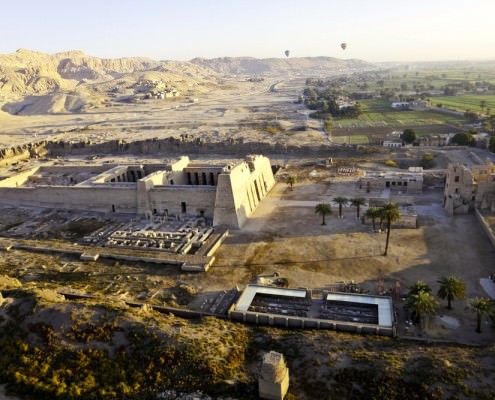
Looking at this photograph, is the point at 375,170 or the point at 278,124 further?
the point at 278,124

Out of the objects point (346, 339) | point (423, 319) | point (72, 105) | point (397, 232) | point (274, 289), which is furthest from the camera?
point (72, 105)

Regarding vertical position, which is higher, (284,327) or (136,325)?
(136,325)

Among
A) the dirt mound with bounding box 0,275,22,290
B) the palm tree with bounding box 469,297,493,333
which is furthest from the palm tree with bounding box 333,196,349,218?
the dirt mound with bounding box 0,275,22,290

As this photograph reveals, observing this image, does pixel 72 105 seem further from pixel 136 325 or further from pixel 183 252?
pixel 136 325

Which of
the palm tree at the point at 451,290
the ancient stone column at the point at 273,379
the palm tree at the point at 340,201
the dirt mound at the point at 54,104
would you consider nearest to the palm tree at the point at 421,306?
the palm tree at the point at 451,290

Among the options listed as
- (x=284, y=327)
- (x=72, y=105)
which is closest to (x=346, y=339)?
(x=284, y=327)

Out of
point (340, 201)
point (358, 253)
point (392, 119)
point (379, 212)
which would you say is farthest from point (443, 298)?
point (392, 119)

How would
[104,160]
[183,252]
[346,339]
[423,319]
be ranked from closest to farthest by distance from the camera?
[346,339] → [423,319] → [183,252] → [104,160]

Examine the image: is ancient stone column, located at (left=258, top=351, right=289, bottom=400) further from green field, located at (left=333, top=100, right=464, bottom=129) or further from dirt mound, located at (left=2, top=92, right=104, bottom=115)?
dirt mound, located at (left=2, top=92, right=104, bottom=115)
